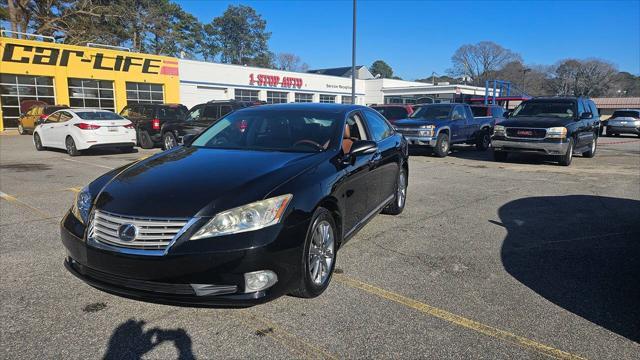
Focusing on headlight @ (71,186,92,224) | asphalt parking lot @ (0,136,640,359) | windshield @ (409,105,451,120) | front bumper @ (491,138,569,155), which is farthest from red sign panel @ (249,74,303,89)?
headlight @ (71,186,92,224)

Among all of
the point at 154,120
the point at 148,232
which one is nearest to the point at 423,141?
the point at 154,120

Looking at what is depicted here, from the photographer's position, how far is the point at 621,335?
2.91 metres

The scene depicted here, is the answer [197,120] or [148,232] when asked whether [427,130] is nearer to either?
[197,120]

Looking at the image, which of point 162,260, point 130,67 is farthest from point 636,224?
point 130,67

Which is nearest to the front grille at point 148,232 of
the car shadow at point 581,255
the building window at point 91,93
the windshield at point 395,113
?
the car shadow at point 581,255

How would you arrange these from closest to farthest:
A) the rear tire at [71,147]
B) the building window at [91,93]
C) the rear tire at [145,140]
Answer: the rear tire at [71,147] → the rear tire at [145,140] → the building window at [91,93]

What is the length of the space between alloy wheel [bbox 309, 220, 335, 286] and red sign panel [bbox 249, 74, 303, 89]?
120ft

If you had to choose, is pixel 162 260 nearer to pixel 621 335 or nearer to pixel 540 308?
pixel 540 308

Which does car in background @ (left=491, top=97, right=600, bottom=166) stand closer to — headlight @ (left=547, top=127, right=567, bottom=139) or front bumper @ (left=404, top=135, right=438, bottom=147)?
headlight @ (left=547, top=127, right=567, bottom=139)

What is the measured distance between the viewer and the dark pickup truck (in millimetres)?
13305

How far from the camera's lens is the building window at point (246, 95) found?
37.8 metres

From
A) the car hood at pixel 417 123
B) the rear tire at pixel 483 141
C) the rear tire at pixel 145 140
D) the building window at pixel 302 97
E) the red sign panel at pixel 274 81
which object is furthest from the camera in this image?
the building window at pixel 302 97

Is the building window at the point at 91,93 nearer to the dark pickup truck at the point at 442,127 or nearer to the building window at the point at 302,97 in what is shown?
the building window at the point at 302,97

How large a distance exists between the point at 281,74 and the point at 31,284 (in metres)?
39.4
